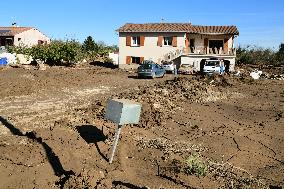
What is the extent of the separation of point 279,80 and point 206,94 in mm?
16091

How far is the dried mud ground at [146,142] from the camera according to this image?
7.58 meters

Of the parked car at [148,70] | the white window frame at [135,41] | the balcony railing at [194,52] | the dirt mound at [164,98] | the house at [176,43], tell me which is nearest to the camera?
the dirt mound at [164,98]

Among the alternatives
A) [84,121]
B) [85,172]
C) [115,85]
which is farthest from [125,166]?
[115,85]

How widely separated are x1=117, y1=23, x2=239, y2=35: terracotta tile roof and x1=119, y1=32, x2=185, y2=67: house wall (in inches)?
22.7

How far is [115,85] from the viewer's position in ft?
87.2

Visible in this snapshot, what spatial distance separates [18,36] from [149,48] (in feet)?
85.3

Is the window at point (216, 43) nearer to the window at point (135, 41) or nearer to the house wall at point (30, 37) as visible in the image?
the window at point (135, 41)

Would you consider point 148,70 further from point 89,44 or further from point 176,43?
point 89,44

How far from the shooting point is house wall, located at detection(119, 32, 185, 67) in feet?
138

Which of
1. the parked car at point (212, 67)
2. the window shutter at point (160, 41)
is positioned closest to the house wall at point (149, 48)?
the window shutter at point (160, 41)

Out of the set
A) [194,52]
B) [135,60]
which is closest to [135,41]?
[135,60]

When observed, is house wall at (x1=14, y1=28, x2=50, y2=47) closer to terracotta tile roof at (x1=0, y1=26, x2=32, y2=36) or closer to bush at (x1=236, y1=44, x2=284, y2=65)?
terracotta tile roof at (x1=0, y1=26, x2=32, y2=36)

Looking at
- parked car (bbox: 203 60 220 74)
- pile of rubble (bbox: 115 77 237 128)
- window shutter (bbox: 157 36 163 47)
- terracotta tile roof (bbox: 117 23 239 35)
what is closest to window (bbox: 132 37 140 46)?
terracotta tile roof (bbox: 117 23 239 35)

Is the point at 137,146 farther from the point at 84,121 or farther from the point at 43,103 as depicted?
the point at 43,103
